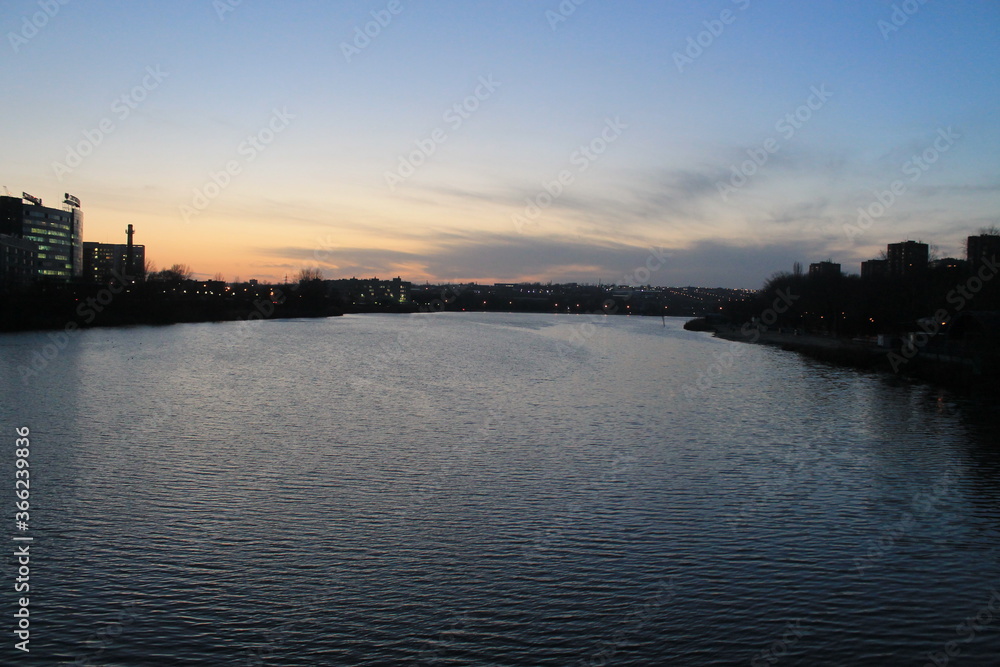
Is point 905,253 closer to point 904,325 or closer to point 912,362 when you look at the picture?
point 904,325

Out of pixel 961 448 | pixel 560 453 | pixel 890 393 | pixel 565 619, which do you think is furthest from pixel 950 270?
pixel 565 619

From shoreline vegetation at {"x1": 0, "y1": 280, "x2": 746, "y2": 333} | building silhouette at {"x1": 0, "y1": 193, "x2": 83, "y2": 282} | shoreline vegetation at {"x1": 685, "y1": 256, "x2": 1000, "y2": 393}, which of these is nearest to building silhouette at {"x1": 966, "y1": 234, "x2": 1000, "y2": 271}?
shoreline vegetation at {"x1": 685, "y1": 256, "x2": 1000, "y2": 393}

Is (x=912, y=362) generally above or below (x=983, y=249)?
below

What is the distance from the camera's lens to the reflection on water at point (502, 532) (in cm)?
694

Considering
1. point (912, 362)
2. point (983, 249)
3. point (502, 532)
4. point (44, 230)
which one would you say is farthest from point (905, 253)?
point (44, 230)

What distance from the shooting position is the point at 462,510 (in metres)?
10.8

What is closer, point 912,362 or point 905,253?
point 912,362

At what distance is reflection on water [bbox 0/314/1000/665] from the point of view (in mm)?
6938

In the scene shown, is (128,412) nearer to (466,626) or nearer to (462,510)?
(462,510)

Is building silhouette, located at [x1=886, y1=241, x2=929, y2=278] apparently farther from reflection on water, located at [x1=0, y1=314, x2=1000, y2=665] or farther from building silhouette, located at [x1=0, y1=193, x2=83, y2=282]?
building silhouette, located at [x1=0, y1=193, x2=83, y2=282]

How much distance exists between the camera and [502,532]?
32.2 feet

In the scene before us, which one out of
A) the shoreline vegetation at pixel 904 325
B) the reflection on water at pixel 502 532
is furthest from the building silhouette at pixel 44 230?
the reflection on water at pixel 502 532

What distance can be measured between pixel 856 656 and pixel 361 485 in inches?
290

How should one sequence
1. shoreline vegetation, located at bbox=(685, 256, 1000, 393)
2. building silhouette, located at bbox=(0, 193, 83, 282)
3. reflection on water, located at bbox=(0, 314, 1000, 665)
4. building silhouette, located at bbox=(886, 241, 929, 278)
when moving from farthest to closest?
building silhouette, located at bbox=(0, 193, 83, 282) < building silhouette, located at bbox=(886, 241, 929, 278) < shoreline vegetation, located at bbox=(685, 256, 1000, 393) < reflection on water, located at bbox=(0, 314, 1000, 665)
